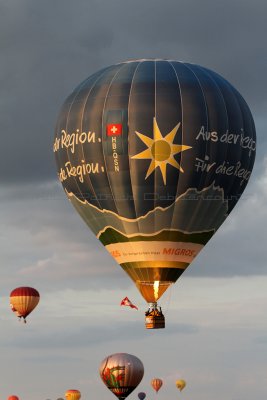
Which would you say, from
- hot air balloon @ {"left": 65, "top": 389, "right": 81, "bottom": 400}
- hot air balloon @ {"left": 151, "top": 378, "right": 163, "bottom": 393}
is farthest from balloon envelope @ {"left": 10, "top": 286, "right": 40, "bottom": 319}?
hot air balloon @ {"left": 151, "top": 378, "right": 163, "bottom": 393}

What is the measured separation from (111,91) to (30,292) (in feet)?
69.8

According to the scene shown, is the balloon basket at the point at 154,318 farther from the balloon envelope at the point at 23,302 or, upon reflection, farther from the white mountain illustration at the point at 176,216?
the balloon envelope at the point at 23,302

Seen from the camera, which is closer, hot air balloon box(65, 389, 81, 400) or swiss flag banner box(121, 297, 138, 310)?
swiss flag banner box(121, 297, 138, 310)

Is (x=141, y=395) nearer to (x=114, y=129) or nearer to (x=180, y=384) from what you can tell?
(x=180, y=384)

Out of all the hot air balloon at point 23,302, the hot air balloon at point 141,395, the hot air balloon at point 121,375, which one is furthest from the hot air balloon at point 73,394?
the hot air balloon at point 23,302

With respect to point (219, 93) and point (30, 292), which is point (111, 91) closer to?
point (219, 93)

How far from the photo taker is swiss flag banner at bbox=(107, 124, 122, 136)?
60531 mm

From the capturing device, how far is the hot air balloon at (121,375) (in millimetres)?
80438

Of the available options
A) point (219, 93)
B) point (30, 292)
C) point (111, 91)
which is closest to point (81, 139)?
point (111, 91)

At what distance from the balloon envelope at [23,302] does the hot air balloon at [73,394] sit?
Answer: 14.7 meters

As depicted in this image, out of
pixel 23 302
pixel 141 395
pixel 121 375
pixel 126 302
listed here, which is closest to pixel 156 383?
pixel 141 395

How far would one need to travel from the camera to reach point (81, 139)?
202ft

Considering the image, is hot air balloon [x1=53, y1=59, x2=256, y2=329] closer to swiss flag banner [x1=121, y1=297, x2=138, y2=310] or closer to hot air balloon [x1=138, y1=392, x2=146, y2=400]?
swiss flag banner [x1=121, y1=297, x2=138, y2=310]

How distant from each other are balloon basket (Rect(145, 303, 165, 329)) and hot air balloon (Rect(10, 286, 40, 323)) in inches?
669
